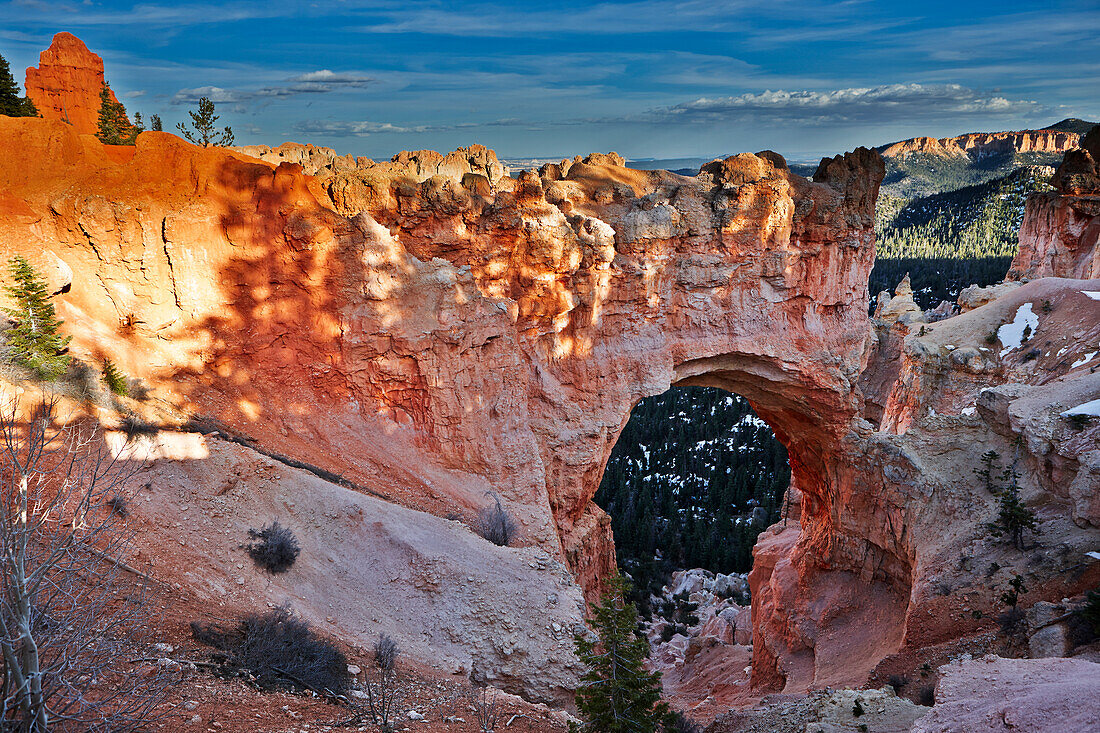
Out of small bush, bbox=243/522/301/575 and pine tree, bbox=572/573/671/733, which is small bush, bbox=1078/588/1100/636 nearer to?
pine tree, bbox=572/573/671/733

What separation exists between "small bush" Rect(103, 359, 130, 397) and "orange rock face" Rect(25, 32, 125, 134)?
184 feet

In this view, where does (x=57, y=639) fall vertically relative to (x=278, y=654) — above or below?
above

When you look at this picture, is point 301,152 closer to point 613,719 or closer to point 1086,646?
point 613,719

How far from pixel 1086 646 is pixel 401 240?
644 inches

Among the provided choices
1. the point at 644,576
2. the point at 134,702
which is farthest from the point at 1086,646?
the point at 644,576

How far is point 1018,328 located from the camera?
105 ft

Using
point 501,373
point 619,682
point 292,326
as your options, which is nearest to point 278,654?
point 619,682

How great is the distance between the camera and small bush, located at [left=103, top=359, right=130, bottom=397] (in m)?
12.6


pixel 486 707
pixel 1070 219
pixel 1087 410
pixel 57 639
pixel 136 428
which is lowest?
pixel 486 707

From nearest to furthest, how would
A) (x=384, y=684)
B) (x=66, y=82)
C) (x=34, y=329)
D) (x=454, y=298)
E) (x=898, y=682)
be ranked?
(x=384, y=684)
(x=34, y=329)
(x=898, y=682)
(x=454, y=298)
(x=66, y=82)

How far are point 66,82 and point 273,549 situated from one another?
66164mm

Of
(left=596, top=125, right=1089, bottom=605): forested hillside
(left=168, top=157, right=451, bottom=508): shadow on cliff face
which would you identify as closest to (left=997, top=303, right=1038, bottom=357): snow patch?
(left=596, top=125, right=1089, bottom=605): forested hillside

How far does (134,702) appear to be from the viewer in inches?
242

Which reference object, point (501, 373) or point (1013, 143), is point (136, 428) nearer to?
point (501, 373)
